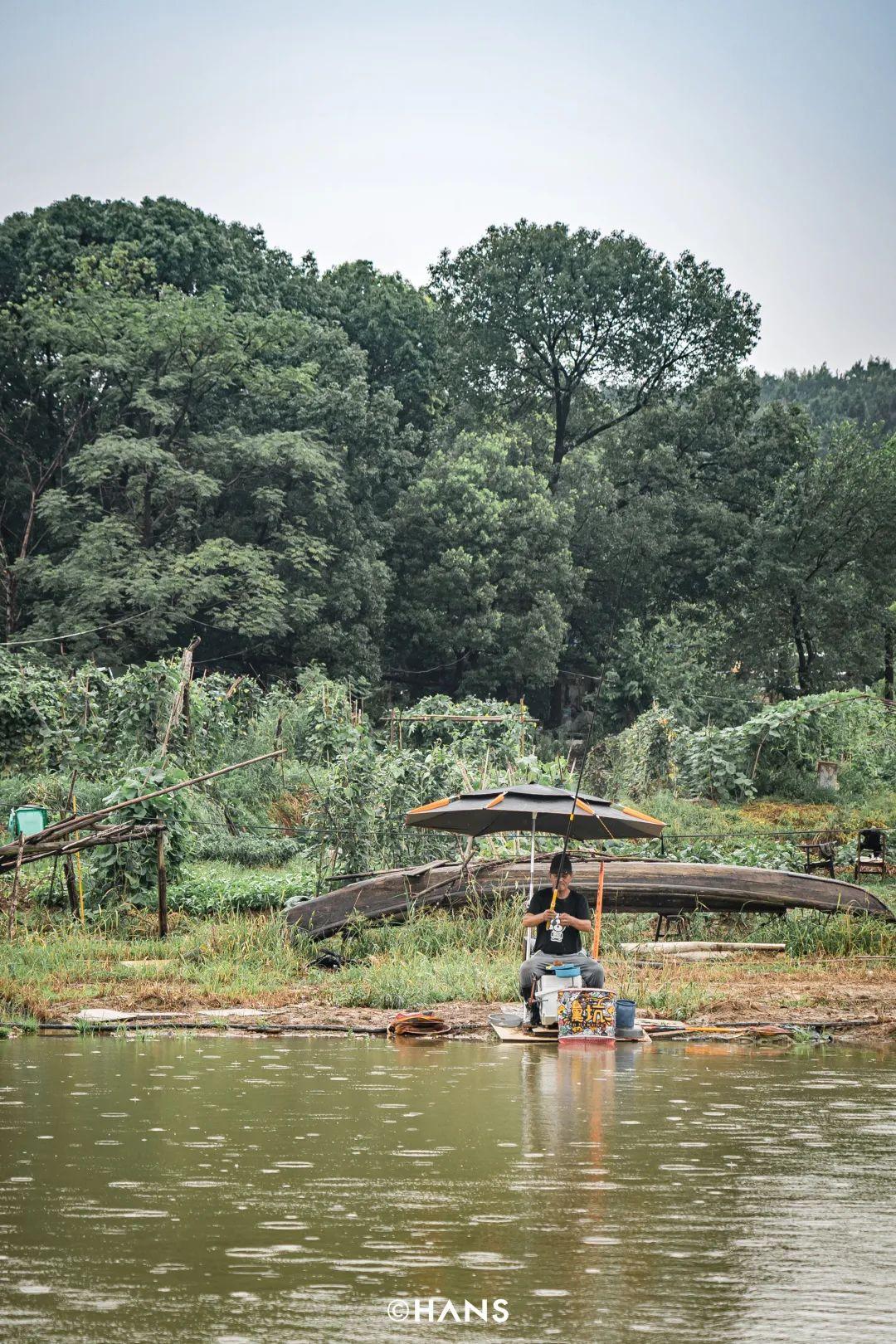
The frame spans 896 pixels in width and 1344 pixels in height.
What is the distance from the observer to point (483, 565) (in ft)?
153

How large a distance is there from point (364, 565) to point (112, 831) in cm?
2903

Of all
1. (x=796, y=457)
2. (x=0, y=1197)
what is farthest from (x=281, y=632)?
(x=0, y=1197)

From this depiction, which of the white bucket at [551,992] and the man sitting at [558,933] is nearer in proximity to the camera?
the white bucket at [551,992]

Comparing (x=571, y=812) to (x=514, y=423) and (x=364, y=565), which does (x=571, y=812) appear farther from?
(x=514, y=423)

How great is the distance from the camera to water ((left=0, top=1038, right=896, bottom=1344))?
504 cm

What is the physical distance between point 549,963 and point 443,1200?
627 cm

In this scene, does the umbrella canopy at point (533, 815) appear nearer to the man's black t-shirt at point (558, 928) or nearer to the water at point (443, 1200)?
the man's black t-shirt at point (558, 928)

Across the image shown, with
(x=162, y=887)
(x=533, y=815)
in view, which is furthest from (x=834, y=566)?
(x=533, y=815)

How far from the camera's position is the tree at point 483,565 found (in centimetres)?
4706

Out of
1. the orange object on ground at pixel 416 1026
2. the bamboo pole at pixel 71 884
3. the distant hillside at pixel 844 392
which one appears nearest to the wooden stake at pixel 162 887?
the bamboo pole at pixel 71 884

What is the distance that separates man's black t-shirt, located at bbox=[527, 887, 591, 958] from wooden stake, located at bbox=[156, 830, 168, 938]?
16.3 feet

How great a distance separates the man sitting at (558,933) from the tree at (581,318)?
40456 millimetres

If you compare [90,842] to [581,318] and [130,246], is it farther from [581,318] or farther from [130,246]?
[581,318]

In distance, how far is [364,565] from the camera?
45281 mm
